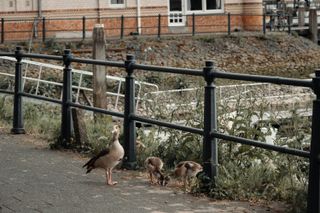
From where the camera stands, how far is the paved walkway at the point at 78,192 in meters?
8.17

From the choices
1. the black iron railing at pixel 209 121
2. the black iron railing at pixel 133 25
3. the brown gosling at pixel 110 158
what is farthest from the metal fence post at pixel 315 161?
the black iron railing at pixel 133 25

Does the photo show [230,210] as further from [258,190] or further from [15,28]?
[15,28]

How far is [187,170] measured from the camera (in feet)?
29.6

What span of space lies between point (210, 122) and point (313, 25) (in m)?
39.3

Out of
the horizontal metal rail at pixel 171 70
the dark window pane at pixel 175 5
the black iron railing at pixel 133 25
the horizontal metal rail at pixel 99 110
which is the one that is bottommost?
the horizontal metal rail at pixel 99 110

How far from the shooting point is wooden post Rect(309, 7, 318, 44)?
46.9m

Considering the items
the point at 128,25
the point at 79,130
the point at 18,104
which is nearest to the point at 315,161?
the point at 79,130

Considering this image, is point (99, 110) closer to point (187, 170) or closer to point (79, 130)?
point (79, 130)

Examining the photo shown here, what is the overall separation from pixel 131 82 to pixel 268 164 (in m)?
2.03

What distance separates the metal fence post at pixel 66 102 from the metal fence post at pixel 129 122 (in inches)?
70.9

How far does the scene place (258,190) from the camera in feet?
29.3

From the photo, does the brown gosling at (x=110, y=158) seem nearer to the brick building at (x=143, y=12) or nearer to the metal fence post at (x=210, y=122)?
the metal fence post at (x=210, y=122)

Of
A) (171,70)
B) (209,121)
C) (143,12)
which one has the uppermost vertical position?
(143,12)

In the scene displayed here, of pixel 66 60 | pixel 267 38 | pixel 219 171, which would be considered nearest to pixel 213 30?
pixel 267 38
